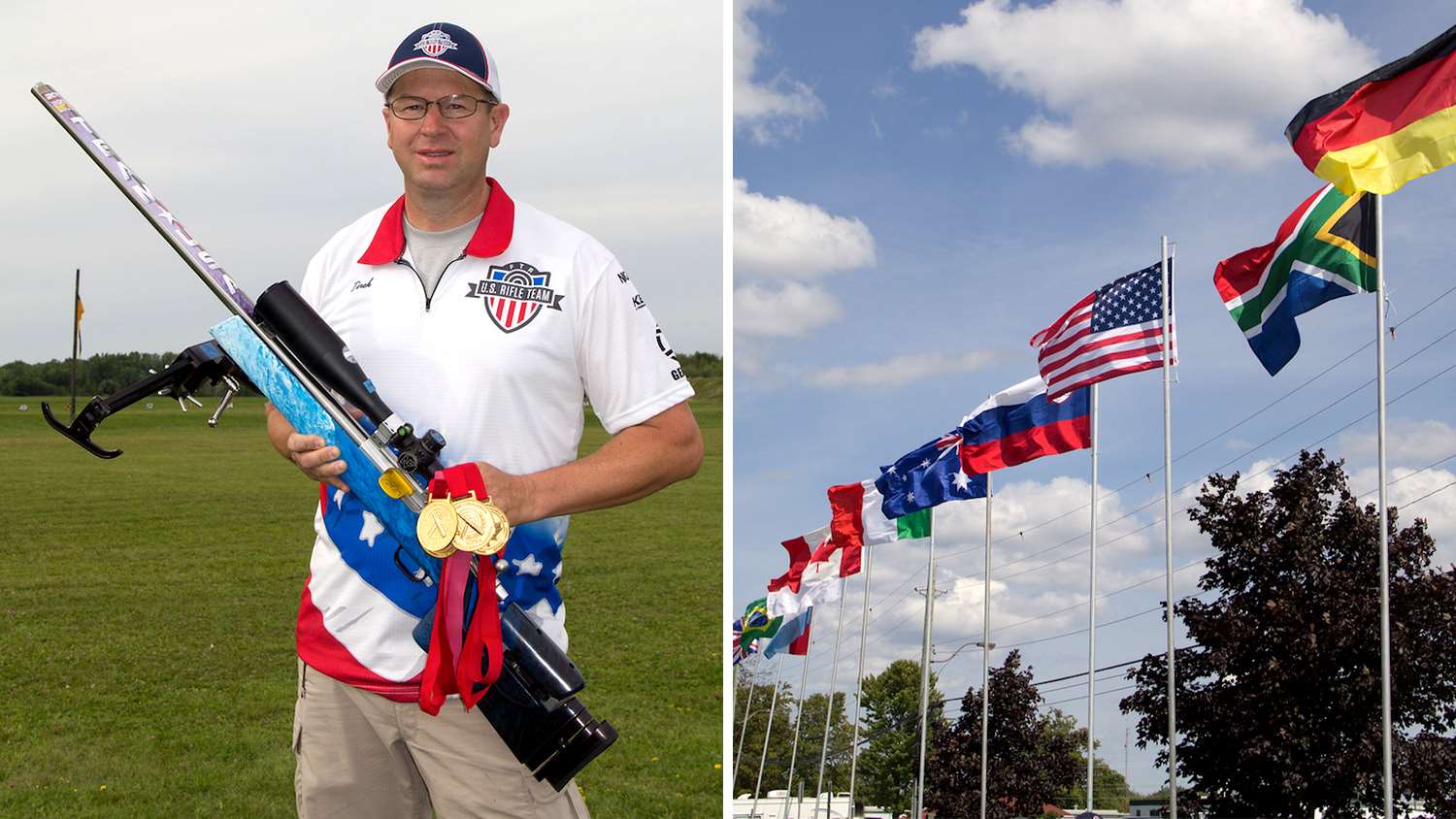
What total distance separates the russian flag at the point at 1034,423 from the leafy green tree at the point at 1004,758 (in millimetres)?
23408

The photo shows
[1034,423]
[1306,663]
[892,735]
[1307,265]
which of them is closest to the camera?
[1307,265]

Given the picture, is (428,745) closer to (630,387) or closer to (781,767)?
(630,387)

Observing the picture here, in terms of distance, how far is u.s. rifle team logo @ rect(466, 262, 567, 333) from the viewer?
3145 millimetres

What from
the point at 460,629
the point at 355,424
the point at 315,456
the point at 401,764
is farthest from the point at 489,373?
the point at 401,764

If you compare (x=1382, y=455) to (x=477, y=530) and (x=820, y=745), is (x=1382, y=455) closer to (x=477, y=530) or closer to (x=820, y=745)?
(x=477, y=530)

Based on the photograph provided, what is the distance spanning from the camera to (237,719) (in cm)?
1070

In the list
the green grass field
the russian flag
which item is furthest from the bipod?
the russian flag

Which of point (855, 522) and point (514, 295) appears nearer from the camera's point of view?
point (514, 295)

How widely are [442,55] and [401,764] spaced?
68.2 inches

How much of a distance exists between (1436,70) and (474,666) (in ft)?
38.4

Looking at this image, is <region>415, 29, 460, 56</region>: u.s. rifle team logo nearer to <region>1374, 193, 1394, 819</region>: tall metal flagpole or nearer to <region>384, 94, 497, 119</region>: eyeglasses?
<region>384, 94, 497, 119</region>: eyeglasses

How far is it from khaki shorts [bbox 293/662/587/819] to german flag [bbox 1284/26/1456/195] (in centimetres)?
1129

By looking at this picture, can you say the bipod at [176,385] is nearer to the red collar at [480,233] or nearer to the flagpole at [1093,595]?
the red collar at [480,233]

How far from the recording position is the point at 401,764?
3.33m
